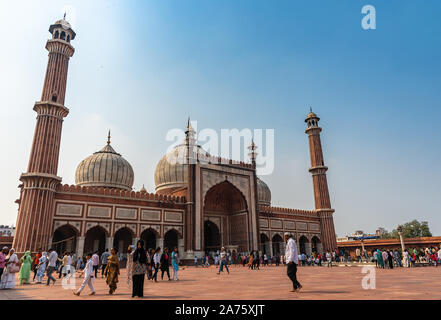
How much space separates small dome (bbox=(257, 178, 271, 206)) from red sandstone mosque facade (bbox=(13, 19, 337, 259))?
6107 mm

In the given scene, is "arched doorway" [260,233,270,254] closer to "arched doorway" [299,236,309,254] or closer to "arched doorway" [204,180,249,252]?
"arched doorway" [204,180,249,252]

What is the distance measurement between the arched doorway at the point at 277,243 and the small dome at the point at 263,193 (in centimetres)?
Answer: 655

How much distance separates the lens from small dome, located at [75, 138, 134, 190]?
2692 cm

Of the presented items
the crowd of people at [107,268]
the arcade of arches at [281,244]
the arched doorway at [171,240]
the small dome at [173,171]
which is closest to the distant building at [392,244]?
Answer: the arcade of arches at [281,244]

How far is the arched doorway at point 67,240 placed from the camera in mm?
20500

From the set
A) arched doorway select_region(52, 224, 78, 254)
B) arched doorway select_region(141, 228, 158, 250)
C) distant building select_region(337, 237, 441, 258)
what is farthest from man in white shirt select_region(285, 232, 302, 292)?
distant building select_region(337, 237, 441, 258)

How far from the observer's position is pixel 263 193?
125 ft

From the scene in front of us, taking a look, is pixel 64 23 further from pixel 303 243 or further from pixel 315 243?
pixel 315 243
